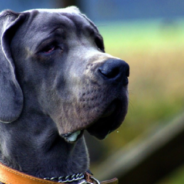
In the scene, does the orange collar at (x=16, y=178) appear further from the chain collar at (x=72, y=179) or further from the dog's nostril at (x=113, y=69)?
the dog's nostril at (x=113, y=69)

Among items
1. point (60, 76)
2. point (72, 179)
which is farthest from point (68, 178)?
point (60, 76)

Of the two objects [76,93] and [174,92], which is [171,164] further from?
[76,93]

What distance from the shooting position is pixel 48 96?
3.22m

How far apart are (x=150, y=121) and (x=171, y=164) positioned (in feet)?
5.35

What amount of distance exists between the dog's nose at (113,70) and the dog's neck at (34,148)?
23.9 inches

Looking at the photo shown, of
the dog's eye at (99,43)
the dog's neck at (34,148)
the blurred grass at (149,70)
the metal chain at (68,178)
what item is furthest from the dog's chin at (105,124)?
the blurred grass at (149,70)

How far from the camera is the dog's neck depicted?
3.30 meters

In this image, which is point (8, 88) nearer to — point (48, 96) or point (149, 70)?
point (48, 96)

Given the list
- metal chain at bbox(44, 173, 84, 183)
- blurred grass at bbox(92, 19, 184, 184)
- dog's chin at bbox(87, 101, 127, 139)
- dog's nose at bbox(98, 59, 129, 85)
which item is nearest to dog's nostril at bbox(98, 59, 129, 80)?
dog's nose at bbox(98, 59, 129, 85)

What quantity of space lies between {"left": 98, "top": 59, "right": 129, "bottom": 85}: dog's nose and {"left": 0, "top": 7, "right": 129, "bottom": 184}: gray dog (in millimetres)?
44

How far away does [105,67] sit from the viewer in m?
2.96

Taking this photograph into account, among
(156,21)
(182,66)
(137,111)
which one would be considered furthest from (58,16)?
(156,21)

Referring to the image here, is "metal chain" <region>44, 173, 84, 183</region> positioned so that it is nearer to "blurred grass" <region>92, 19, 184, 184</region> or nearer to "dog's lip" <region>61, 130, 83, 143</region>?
"dog's lip" <region>61, 130, 83, 143</region>

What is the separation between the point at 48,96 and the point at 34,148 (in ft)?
1.39
